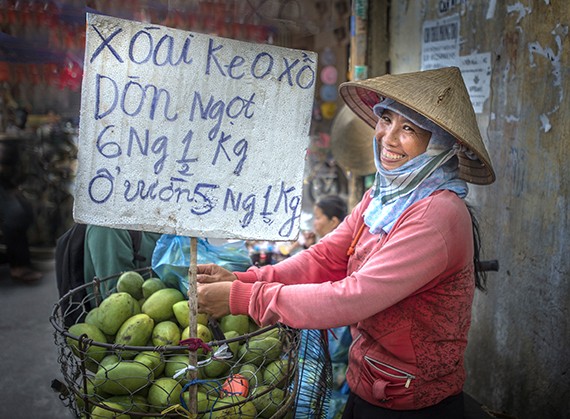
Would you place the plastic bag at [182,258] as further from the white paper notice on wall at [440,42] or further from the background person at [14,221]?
the background person at [14,221]

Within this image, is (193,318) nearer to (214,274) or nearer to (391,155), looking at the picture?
(214,274)

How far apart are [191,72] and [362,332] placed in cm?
101

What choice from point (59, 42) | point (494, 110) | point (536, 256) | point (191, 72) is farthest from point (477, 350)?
point (59, 42)

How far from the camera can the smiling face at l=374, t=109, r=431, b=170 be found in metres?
1.84

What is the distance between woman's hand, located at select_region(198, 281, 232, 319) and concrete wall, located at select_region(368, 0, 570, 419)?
163 centimetres

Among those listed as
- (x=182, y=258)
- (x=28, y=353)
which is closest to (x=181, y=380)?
(x=182, y=258)

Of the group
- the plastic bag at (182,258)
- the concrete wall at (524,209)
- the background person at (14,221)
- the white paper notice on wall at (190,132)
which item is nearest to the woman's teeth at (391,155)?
the white paper notice on wall at (190,132)

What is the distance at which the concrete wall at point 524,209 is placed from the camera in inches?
105

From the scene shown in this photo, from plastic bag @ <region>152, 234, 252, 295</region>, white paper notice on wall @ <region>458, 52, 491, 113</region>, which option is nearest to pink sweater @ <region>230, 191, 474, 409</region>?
plastic bag @ <region>152, 234, 252, 295</region>

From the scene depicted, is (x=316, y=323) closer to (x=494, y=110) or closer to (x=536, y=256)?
(x=536, y=256)

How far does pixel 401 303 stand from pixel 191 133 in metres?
0.84

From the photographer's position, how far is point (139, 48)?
160 cm

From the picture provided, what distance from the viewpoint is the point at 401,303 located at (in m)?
1.81

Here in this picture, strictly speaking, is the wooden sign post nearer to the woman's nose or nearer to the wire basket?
the wire basket
